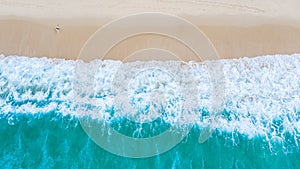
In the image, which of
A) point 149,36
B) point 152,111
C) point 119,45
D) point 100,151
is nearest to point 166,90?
point 152,111

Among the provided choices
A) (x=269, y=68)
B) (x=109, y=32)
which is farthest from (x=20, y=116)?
(x=269, y=68)

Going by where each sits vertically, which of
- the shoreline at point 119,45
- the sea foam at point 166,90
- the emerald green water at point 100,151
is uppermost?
the shoreline at point 119,45

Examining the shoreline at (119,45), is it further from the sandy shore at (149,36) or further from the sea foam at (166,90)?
the sea foam at (166,90)

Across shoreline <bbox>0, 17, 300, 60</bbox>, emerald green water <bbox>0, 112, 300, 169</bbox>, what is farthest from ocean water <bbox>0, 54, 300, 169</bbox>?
shoreline <bbox>0, 17, 300, 60</bbox>

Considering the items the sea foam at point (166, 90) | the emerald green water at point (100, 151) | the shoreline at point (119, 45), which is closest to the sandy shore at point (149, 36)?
the shoreline at point (119, 45)

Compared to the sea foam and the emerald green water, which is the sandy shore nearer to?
the sea foam

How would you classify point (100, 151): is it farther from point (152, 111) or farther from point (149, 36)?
point (149, 36)
